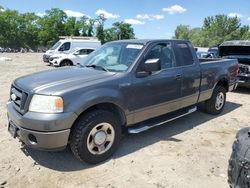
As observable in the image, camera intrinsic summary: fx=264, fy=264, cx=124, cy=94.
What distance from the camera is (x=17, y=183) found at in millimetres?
3391

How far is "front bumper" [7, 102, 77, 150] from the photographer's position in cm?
335

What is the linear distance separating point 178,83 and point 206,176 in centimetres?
188

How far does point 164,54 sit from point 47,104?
2.46 meters

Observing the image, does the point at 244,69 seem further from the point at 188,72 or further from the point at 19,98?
the point at 19,98

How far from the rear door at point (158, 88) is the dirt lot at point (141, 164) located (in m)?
0.55

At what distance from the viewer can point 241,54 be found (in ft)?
32.4

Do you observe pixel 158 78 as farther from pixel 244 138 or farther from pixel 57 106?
pixel 244 138

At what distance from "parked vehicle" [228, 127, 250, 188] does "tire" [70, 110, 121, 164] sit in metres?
1.92

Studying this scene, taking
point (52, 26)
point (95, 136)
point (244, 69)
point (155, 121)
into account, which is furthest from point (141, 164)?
point (52, 26)

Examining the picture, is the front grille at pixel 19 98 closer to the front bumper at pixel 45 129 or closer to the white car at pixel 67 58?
the front bumper at pixel 45 129

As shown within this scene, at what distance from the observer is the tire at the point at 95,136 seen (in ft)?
11.9

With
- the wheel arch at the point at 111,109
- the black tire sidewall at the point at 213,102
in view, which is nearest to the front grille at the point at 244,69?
the black tire sidewall at the point at 213,102

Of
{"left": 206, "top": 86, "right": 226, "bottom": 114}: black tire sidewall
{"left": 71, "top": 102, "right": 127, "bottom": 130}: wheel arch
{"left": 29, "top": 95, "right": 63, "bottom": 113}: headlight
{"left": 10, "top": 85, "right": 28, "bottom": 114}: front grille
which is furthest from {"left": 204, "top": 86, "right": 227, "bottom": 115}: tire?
{"left": 10, "top": 85, "right": 28, "bottom": 114}: front grille

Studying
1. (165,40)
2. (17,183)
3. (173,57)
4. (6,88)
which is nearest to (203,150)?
(173,57)
